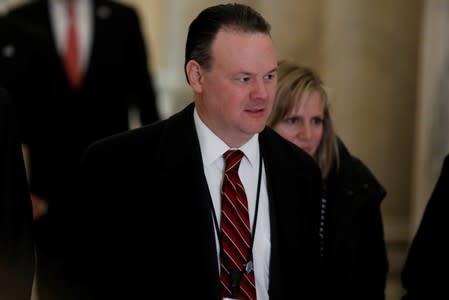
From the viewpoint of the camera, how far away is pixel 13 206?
3.50m

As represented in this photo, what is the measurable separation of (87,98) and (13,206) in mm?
2718

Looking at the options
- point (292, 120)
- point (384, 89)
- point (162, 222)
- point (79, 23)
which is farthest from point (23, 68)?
point (162, 222)

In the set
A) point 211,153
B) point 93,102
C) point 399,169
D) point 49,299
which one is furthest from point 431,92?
point 211,153

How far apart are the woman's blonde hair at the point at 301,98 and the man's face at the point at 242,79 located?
0.99 metres

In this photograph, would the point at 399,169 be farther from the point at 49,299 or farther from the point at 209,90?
the point at 209,90

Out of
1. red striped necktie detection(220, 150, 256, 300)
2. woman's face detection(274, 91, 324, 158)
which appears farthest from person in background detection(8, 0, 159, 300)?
red striped necktie detection(220, 150, 256, 300)

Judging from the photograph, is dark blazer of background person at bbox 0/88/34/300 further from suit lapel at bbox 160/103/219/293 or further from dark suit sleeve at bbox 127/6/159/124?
dark suit sleeve at bbox 127/6/159/124

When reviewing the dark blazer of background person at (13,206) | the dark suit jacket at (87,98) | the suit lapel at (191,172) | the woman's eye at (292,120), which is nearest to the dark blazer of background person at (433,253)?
the woman's eye at (292,120)

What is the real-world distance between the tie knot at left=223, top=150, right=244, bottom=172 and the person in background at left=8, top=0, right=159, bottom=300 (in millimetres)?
2527

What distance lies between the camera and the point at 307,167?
11.5 feet

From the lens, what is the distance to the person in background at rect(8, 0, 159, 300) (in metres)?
5.95

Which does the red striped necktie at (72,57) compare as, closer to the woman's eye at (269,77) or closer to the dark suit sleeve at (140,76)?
the dark suit sleeve at (140,76)

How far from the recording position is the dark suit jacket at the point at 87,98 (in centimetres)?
597

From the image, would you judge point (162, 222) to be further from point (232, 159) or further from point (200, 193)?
point (232, 159)
